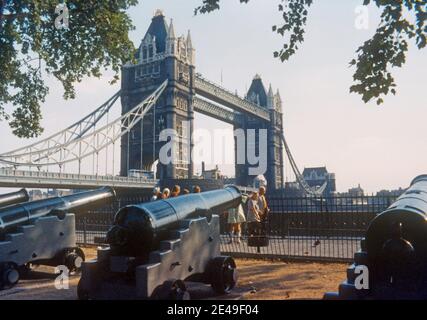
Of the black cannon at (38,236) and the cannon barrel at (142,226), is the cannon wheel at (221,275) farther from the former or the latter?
the black cannon at (38,236)

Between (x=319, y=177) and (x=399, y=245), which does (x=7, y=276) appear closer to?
(x=399, y=245)

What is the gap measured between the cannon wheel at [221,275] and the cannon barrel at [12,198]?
4471mm

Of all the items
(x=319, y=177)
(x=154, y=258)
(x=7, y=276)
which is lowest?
(x=7, y=276)

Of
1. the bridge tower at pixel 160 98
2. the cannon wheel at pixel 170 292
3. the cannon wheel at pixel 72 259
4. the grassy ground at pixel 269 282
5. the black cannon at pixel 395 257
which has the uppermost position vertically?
the bridge tower at pixel 160 98

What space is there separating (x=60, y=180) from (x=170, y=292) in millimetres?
36809

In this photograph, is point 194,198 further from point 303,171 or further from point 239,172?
point 303,171

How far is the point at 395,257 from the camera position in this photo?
3234mm

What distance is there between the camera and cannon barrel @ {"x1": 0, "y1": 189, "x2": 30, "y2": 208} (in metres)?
7.60

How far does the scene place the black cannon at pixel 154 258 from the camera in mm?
4391

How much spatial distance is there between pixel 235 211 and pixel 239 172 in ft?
224

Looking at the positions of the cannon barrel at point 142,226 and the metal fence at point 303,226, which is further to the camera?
the metal fence at point 303,226

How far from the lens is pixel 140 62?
5781 centimetres

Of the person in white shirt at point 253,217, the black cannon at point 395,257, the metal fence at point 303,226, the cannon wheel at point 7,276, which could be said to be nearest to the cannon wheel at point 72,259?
the cannon wheel at point 7,276

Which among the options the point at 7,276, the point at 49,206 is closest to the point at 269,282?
the point at 7,276
